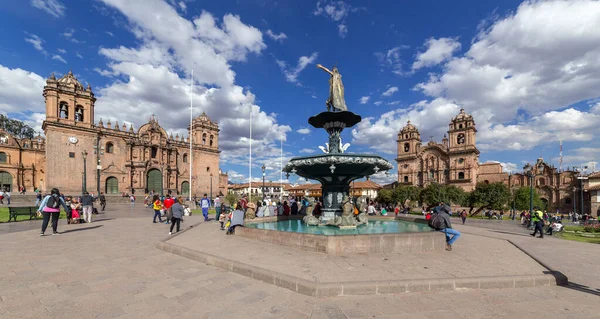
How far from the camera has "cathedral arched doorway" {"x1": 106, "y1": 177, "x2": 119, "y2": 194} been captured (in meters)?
37.0

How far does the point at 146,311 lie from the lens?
11.3 ft

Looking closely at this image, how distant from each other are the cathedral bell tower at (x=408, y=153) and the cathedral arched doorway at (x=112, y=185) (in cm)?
5523

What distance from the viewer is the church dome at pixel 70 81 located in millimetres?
34500

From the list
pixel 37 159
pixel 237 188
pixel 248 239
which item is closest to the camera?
pixel 248 239

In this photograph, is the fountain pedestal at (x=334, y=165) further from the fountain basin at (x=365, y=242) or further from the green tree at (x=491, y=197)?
the green tree at (x=491, y=197)

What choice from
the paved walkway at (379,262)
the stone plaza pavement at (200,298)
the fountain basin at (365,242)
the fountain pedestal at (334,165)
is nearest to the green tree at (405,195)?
the fountain pedestal at (334,165)

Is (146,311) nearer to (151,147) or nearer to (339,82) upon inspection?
(339,82)

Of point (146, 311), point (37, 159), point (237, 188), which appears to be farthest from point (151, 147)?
point (237, 188)

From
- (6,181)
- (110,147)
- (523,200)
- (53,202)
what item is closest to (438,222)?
(53,202)

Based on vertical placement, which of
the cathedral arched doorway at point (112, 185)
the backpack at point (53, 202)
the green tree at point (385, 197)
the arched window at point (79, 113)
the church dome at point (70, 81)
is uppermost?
the church dome at point (70, 81)

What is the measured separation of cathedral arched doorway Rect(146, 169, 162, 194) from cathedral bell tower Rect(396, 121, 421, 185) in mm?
49983

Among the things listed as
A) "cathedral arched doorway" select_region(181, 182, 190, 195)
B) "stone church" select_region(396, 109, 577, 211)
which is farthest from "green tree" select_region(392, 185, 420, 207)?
"cathedral arched doorway" select_region(181, 182, 190, 195)

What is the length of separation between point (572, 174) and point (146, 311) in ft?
229

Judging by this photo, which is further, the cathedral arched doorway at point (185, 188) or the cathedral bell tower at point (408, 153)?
the cathedral bell tower at point (408, 153)
